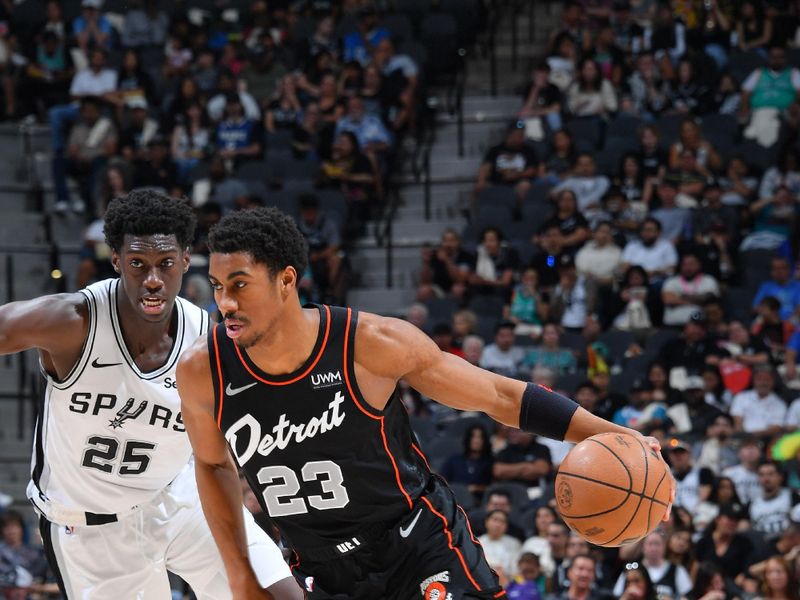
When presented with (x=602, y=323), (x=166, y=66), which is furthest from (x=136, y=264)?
(x=166, y=66)

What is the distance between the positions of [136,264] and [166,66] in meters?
11.3

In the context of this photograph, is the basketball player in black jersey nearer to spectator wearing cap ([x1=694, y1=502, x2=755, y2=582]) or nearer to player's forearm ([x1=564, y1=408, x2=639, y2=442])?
player's forearm ([x1=564, y1=408, x2=639, y2=442])

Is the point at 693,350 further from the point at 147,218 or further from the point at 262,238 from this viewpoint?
the point at 262,238

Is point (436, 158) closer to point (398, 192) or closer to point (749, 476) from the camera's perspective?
point (398, 192)

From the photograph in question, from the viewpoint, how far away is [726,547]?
8984mm

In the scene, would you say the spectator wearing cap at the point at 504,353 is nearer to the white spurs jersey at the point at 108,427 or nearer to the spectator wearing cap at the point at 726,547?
the spectator wearing cap at the point at 726,547

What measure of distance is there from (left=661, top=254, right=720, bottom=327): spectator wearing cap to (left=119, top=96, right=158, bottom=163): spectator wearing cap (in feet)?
19.8

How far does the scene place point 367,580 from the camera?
4254 mm

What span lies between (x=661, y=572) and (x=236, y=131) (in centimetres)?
A: 762

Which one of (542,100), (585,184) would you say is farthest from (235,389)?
(542,100)

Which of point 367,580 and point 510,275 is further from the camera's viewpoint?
point 510,275

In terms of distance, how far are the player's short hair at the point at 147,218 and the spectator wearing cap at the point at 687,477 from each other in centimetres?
568

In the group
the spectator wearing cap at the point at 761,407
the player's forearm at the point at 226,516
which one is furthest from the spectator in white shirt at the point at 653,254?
the player's forearm at the point at 226,516

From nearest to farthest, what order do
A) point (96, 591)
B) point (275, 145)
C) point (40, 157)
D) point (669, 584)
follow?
point (96, 591) → point (669, 584) → point (275, 145) → point (40, 157)
